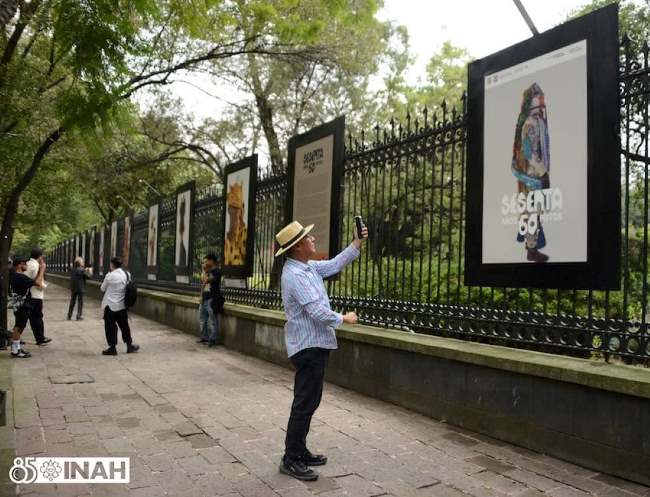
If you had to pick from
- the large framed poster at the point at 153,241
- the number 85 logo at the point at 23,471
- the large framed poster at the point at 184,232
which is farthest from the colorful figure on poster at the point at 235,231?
the number 85 logo at the point at 23,471

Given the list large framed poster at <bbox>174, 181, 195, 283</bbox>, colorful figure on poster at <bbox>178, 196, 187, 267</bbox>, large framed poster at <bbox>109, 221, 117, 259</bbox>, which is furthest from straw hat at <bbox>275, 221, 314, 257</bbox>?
large framed poster at <bbox>109, 221, 117, 259</bbox>

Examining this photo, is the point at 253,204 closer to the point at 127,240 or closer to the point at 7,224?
the point at 7,224

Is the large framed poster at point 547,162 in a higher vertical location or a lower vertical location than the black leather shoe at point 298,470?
higher

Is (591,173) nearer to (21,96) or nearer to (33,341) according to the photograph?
(21,96)

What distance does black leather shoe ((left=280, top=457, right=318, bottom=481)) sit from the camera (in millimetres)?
4043

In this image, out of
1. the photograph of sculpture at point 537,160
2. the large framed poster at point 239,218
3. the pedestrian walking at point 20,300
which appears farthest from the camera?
the large framed poster at point 239,218

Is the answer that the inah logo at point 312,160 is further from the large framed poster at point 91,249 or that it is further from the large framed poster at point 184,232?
the large framed poster at point 91,249

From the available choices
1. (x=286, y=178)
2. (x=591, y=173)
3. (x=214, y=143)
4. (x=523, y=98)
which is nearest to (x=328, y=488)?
(x=591, y=173)

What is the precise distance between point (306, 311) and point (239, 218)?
724 centimetres

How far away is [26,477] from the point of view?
13.1 feet

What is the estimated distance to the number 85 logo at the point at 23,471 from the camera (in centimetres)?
390

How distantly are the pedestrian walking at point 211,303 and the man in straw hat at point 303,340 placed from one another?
687 cm

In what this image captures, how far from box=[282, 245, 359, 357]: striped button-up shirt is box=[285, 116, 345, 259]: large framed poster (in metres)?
3.59

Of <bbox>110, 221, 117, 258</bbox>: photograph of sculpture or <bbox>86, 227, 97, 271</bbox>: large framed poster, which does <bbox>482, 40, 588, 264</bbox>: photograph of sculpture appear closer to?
<bbox>110, 221, 117, 258</bbox>: photograph of sculpture
